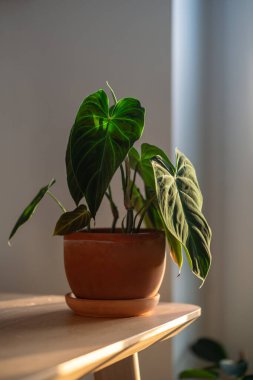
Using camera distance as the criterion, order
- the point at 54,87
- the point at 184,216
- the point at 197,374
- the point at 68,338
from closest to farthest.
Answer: the point at 68,338 < the point at 184,216 < the point at 197,374 < the point at 54,87

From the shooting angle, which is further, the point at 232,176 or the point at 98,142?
the point at 232,176

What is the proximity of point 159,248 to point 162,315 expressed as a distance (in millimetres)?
130

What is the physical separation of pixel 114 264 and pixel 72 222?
0.11 metres

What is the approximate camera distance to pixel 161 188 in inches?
41.1

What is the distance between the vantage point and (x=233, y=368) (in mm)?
1563

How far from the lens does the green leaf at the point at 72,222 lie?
1.15 metres

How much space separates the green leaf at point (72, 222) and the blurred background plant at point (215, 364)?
1.95ft

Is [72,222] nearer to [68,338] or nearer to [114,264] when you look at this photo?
[114,264]

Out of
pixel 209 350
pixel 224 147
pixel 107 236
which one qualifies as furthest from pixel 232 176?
pixel 107 236

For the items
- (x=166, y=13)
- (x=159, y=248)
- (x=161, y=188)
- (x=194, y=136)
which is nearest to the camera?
(x=161, y=188)

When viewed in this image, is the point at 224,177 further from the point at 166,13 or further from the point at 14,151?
the point at 14,151

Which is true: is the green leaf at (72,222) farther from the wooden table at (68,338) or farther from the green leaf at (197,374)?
the green leaf at (197,374)

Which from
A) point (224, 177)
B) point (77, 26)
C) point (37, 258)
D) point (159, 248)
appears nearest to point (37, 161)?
point (37, 258)

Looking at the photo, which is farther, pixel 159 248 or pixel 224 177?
pixel 224 177
